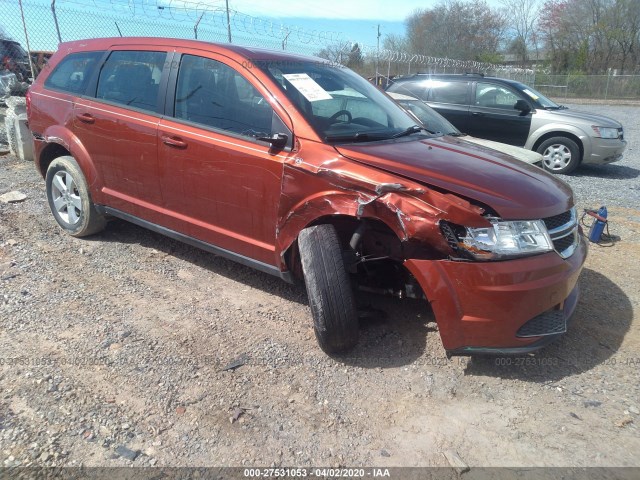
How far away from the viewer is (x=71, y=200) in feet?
15.7

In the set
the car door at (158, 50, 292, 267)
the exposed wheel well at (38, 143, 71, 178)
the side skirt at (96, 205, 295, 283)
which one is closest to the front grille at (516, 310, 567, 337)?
the side skirt at (96, 205, 295, 283)

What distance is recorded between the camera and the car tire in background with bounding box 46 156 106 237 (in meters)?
4.55

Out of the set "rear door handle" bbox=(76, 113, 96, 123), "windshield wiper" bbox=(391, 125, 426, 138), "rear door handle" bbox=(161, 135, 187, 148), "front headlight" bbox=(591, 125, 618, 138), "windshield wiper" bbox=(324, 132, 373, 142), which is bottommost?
"front headlight" bbox=(591, 125, 618, 138)

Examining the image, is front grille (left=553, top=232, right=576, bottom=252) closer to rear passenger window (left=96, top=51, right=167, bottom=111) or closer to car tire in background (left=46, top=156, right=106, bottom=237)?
rear passenger window (left=96, top=51, right=167, bottom=111)

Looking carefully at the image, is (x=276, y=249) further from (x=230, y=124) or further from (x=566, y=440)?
(x=566, y=440)

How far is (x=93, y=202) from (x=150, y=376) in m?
2.28

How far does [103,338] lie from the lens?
323cm

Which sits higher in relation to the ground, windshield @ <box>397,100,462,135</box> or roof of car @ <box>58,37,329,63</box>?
roof of car @ <box>58,37,329,63</box>

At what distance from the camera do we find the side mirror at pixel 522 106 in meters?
9.12

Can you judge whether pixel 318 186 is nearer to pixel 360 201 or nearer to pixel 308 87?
pixel 360 201

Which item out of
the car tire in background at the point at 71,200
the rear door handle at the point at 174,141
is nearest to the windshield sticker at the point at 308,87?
the rear door handle at the point at 174,141

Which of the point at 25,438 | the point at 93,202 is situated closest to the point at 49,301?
the point at 93,202

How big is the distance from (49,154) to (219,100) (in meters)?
2.35

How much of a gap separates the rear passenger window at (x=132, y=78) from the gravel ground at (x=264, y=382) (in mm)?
1414
